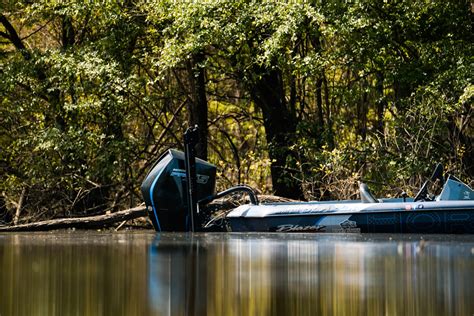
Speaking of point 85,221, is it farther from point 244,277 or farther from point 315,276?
point 315,276

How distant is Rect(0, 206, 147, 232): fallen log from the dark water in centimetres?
496

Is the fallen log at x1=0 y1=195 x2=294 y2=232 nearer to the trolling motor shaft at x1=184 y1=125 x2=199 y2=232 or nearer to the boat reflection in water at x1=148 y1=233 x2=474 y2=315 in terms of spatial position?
the trolling motor shaft at x1=184 y1=125 x2=199 y2=232

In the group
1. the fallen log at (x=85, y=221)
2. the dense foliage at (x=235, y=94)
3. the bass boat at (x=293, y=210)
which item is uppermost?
the dense foliage at (x=235, y=94)

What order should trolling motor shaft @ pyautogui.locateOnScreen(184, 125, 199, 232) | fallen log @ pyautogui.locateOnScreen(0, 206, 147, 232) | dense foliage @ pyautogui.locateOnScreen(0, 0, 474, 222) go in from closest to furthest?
1. trolling motor shaft @ pyautogui.locateOnScreen(184, 125, 199, 232)
2. dense foliage @ pyautogui.locateOnScreen(0, 0, 474, 222)
3. fallen log @ pyautogui.locateOnScreen(0, 206, 147, 232)

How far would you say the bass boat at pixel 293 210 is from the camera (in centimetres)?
1528

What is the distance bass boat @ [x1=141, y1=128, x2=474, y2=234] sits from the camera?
15.3 meters

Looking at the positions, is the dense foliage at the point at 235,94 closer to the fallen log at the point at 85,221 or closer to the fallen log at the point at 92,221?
the fallen log at the point at 92,221

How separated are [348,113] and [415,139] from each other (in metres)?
5.15

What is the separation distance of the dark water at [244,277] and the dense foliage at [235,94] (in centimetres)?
479

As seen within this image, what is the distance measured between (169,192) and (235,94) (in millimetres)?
8603

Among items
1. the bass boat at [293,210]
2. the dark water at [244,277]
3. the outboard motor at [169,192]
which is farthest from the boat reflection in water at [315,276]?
the outboard motor at [169,192]

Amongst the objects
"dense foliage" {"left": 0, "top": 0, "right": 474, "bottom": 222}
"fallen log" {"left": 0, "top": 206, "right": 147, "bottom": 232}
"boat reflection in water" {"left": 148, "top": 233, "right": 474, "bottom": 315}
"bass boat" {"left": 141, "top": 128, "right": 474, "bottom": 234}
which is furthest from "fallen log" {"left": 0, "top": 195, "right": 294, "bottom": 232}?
"boat reflection in water" {"left": 148, "top": 233, "right": 474, "bottom": 315}

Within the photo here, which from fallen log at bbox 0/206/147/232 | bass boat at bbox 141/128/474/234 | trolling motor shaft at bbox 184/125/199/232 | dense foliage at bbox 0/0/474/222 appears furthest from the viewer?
fallen log at bbox 0/206/147/232

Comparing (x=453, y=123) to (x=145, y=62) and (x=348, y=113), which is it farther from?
(x=145, y=62)
